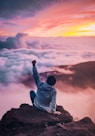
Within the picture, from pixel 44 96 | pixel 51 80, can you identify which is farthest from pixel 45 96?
pixel 51 80

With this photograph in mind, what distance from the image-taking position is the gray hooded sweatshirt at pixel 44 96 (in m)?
3.20

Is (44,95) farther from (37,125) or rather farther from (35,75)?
(37,125)

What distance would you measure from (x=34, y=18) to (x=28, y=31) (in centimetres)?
16

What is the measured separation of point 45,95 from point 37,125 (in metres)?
0.33

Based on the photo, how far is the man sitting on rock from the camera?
320 centimetres

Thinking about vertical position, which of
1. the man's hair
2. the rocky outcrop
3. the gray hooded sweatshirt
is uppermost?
the man's hair

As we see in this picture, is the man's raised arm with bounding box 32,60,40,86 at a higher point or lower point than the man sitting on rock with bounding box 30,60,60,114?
higher

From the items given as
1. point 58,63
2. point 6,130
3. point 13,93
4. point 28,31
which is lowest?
point 6,130

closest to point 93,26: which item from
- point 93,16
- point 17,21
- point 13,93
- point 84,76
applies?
point 93,16

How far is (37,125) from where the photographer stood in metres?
3.08

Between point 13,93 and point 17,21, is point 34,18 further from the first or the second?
point 13,93

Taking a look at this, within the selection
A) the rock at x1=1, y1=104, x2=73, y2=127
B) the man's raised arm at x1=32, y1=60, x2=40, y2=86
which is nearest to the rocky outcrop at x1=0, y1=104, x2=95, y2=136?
the rock at x1=1, y1=104, x2=73, y2=127

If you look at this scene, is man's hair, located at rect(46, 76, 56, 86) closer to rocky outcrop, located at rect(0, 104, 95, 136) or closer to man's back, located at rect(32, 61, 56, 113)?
man's back, located at rect(32, 61, 56, 113)

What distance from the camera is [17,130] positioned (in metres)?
3.05
